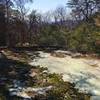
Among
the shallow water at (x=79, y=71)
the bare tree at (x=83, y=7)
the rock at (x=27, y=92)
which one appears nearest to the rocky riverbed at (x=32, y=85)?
the rock at (x=27, y=92)

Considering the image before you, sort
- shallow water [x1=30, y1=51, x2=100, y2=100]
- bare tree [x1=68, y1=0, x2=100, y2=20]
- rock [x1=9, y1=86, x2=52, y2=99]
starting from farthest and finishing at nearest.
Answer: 1. bare tree [x1=68, y1=0, x2=100, y2=20]
2. shallow water [x1=30, y1=51, x2=100, y2=100]
3. rock [x1=9, y1=86, x2=52, y2=99]

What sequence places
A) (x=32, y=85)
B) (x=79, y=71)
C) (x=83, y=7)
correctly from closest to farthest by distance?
1. (x=32, y=85)
2. (x=79, y=71)
3. (x=83, y=7)

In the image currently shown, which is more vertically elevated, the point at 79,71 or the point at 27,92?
the point at 27,92

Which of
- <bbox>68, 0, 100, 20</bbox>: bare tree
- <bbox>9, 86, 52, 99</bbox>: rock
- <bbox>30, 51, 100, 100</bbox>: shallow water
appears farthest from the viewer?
<bbox>68, 0, 100, 20</bbox>: bare tree

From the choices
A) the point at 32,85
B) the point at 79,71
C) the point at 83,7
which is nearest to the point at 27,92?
the point at 32,85

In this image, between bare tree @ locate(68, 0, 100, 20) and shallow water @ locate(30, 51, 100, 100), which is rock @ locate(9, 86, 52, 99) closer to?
shallow water @ locate(30, 51, 100, 100)

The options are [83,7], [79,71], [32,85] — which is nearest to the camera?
[32,85]

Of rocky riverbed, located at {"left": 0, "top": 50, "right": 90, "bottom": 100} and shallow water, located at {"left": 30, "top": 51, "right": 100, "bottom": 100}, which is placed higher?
rocky riverbed, located at {"left": 0, "top": 50, "right": 90, "bottom": 100}

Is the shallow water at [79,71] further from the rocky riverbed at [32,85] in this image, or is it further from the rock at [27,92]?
the rock at [27,92]

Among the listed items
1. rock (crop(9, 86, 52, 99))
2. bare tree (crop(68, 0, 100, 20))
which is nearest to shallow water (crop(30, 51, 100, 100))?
rock (crop(9, 86, 52, 99))

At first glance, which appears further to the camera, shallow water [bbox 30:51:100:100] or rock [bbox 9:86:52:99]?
shallow water [bbox 30:51:100:100]

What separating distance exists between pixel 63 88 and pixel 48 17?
69794mm

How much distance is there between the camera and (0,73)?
13.0 meters

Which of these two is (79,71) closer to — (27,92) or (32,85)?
(32,85)
